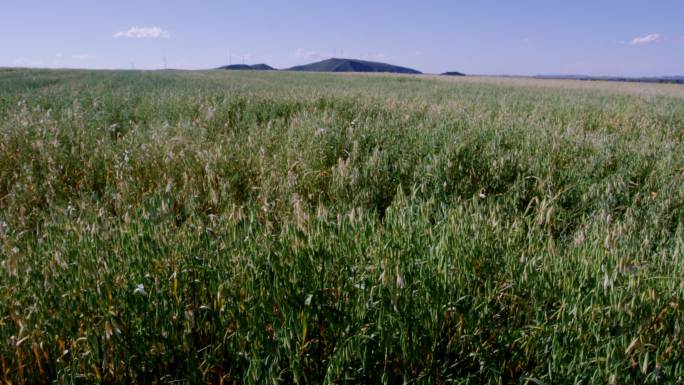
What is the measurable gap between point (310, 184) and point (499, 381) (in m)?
2.24

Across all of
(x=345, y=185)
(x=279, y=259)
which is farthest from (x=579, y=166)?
(x=279, y=259)

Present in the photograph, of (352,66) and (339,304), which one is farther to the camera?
(352,66)

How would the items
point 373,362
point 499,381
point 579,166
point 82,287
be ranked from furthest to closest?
point 579,166 < point 82,287 < point 373,362 < point 499,381

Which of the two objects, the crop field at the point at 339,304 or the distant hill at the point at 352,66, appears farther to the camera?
the distant hill at the point at 352,66

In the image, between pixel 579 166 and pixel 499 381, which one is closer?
pixel 499 381

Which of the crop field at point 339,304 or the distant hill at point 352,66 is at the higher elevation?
the distant hill at point 352,66

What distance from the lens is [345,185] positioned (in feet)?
10.2

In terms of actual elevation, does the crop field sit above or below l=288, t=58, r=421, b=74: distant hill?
below

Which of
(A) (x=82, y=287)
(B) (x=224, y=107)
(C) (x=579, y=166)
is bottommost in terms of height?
(A) (x=82, y=287)

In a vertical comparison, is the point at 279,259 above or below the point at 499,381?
above

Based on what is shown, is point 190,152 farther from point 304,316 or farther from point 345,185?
point 304,316

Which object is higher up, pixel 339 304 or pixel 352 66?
pixel 352 66

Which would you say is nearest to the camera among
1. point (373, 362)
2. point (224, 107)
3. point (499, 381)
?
point (499, 381)

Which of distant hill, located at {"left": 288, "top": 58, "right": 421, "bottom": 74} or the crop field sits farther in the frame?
distant hill, located at {"left": 288, "top": 58, "right": 421, "bottom": 74}
